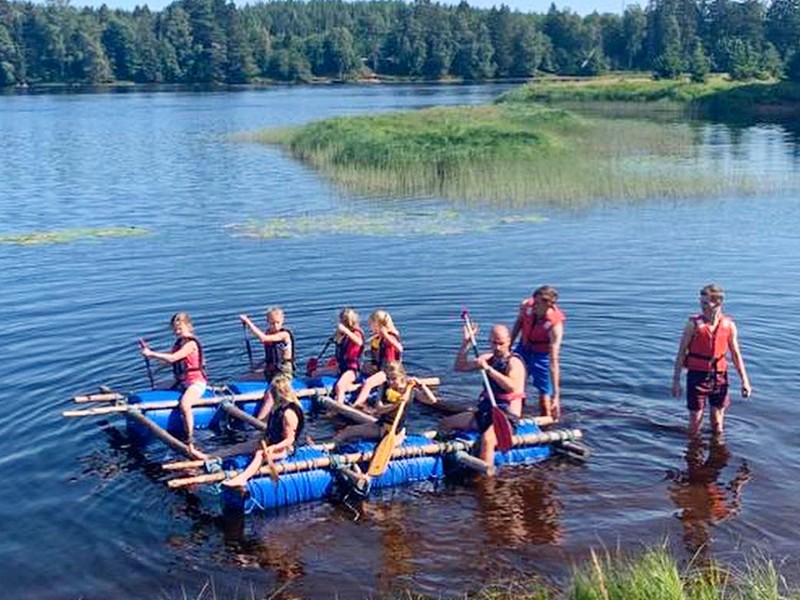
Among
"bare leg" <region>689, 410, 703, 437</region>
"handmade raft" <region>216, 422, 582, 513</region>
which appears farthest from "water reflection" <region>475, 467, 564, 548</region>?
"bare leg" <region>689, 410, 703, 437</region>

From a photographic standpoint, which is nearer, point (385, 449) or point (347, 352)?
point (385, 449)

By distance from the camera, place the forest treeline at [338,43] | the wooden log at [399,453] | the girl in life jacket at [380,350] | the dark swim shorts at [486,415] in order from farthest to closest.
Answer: the forest treeline at [338,43]
the girl in life jacket at [380,350]
the dark swim shorts at [486,415]
the wooden log at [399,453]

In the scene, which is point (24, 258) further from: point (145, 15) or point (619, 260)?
point (145, 15)

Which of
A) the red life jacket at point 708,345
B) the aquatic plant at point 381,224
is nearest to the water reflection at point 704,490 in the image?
the red life jacket at point 708,345

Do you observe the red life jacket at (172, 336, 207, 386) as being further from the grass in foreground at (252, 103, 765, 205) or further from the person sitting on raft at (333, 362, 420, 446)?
the grass in foreground at (252, 103, 765, 205)

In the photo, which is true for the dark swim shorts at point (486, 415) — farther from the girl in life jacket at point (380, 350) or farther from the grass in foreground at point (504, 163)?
the grass in foreground at point (504, 163)

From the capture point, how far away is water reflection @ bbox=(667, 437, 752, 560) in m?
10.9

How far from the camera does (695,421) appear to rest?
42.9 feet

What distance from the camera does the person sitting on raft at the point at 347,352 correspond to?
1464cm

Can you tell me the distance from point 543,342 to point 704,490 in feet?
9.39

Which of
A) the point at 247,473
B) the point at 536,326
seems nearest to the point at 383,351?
the point at 536,326

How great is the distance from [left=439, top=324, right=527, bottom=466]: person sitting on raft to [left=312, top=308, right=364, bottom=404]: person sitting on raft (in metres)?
2.10

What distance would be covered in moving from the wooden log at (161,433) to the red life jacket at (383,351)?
9.45 feet

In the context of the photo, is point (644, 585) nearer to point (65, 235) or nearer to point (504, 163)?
point (65, 235)
